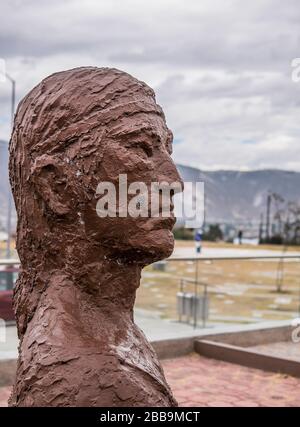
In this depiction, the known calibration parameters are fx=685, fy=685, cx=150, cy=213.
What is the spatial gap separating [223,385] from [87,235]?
398 cm

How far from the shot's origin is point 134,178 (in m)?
2.77

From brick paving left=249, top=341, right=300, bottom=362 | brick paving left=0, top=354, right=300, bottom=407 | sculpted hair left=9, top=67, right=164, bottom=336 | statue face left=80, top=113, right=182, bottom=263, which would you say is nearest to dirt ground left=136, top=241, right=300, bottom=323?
brick paving left=249, top=341, right=300, bottom=362

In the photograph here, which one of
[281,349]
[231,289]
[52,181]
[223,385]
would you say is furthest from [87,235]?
[231,289]

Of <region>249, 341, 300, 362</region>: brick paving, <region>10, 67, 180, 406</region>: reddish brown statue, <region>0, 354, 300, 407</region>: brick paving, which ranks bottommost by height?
<region>249, 341, 300, 362</region>: brick paving

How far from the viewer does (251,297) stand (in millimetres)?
13508

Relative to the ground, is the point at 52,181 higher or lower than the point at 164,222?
higher

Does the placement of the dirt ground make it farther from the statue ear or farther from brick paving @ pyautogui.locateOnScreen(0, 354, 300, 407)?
the statue ear

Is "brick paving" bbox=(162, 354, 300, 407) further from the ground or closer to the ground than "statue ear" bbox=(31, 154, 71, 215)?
closer to the ground

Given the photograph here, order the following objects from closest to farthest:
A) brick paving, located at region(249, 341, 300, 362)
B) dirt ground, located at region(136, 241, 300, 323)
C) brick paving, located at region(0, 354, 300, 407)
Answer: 1. brick paving, located at region(0, 354, 300, 407)
2. brick paving, located at region(249, 341, 300, 362)
3. dirt ground, located at region(136, 241, 300, 323)

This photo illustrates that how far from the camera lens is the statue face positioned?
2.74 m

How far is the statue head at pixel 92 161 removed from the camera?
2752 mm

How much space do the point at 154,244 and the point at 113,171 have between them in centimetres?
34

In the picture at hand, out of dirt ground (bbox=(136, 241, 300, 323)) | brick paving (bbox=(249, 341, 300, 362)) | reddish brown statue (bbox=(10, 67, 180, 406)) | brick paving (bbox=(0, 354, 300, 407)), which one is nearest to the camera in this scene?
reddish brown statue (bbox=(10, 67, 180, 406))

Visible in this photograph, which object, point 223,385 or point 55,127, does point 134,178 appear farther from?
point 223,385
